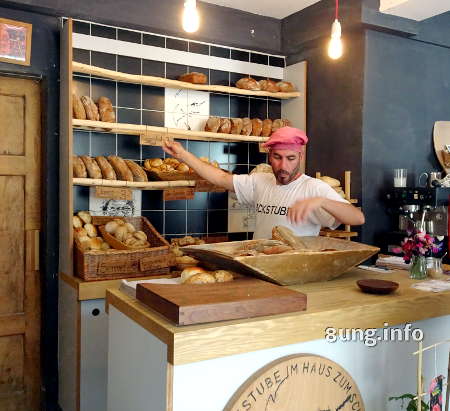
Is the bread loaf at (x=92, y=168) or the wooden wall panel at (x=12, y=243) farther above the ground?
the bread loaf at (x=92, y=168)

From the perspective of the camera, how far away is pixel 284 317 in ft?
4.87

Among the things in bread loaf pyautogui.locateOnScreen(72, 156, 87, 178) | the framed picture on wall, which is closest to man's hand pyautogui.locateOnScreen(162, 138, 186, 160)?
bread loaf pyautogui.locateOnScreen(72, 156, 87, 178)

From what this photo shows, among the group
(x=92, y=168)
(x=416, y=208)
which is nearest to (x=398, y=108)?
(x=416, y=208)

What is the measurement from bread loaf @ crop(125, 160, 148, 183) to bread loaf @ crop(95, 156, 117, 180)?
0.44 ft

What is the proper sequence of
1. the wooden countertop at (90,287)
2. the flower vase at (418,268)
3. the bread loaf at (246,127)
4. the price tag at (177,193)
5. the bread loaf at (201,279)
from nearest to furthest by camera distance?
the bread loaf at (201,279), the flower vase at (418,268), the wooden countertop at (90,287), the price tag at (177,193), the bread loaf at (246,127)

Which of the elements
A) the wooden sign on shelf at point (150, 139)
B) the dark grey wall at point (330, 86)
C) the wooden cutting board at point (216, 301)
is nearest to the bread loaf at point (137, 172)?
the wooden sign on shelf at point (150, 139)

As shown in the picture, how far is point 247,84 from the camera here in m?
3.84

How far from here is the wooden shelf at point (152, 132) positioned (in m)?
3.17

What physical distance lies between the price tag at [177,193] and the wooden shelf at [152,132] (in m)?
0.33

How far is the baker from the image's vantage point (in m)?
2.62

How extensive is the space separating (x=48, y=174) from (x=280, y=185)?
1.57 metres

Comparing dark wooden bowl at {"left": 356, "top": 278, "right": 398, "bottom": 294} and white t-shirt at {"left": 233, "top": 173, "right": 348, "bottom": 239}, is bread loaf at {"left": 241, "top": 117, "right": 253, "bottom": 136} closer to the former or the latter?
white t-shirt at {"left": 233, "top": 173, "right": 348, "bottom": 239}

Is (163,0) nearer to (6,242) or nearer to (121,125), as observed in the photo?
(121,125)

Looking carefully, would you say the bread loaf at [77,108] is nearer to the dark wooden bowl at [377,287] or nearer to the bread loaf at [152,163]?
the bread loaf at [152,163]
